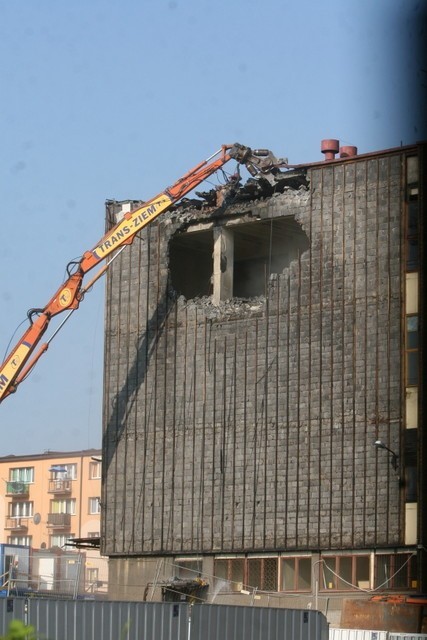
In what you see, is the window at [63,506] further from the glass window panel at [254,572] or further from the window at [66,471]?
the glass window panel at [254,572]

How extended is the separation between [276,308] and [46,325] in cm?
954

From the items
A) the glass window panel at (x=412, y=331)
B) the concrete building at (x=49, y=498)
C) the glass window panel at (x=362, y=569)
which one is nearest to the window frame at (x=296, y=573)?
the glass window panel at (x=362, y=569)

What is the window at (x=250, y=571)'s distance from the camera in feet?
129

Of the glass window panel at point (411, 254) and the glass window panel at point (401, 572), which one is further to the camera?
the glass window panel at point (411, 254)

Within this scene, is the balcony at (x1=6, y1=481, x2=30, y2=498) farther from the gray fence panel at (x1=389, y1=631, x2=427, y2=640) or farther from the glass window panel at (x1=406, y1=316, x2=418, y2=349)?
the gray fence panel at (x1=389, y1=631, x2=427, y2=640)

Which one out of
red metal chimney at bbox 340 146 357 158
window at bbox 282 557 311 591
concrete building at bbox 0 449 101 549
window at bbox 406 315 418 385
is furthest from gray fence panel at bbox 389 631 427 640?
concrete building at bbox 0 449 101 549

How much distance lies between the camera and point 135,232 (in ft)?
144

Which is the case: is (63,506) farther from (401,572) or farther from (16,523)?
(401,572)

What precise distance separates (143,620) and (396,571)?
10850 millimetres

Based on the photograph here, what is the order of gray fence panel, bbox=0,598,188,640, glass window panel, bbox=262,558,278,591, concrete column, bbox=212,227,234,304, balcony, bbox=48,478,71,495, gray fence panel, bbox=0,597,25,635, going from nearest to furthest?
1. gray fence panel, bbox=0,597,25,635
2. gray fence panel, bbox=0,598,188,640
3. glass window panel, bbox=262,558,278,591
4. concrete column, bbox=212,227,234,304
5. balcony, bbox=48,478,71,495

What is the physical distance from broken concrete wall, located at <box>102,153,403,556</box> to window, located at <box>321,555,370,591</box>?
18.8 inches

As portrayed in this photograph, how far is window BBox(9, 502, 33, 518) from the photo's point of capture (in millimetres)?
98812

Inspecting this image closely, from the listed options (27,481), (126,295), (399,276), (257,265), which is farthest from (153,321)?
(27,481)

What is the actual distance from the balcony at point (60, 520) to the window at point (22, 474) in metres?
4.26
